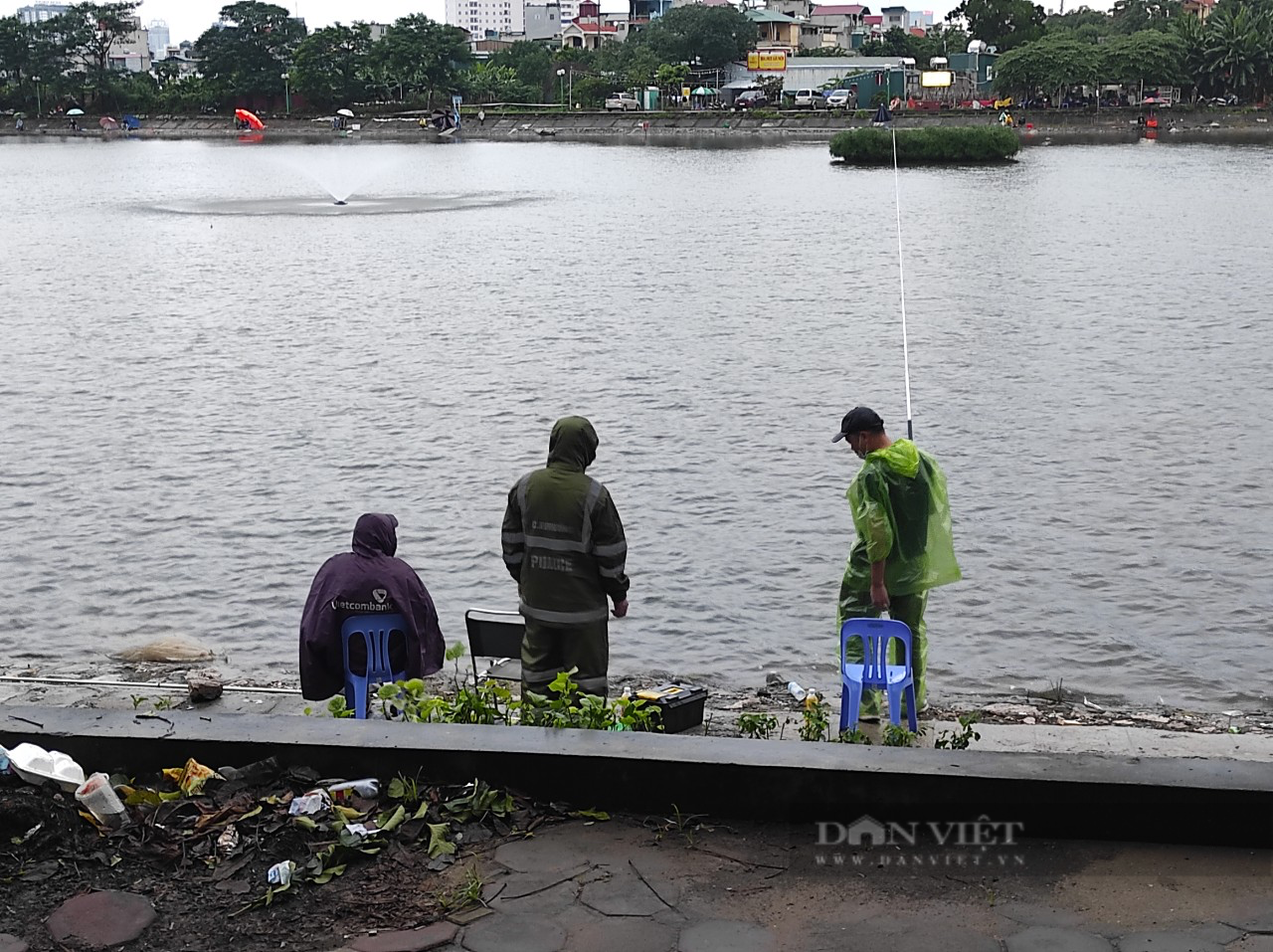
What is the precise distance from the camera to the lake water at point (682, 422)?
11398 mm

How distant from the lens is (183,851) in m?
5.08

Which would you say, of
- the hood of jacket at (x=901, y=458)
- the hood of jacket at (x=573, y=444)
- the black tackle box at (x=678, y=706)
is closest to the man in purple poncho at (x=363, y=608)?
the hood of jacket at (x=573, y=444)

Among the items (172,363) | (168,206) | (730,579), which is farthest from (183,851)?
(168,206)

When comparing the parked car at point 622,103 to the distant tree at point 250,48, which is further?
the distant tree at point 250,48

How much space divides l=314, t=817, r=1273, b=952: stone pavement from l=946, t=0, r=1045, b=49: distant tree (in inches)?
5475

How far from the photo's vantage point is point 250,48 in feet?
466

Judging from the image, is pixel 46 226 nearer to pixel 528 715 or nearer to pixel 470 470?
pixel 470 470

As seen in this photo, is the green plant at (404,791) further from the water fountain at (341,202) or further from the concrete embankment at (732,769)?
the water fountain at (341,202)

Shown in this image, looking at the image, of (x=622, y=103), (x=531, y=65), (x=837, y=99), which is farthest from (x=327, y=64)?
(x=837, y=99)

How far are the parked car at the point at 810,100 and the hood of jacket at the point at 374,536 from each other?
119 m

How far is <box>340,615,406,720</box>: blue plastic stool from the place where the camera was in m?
7.03

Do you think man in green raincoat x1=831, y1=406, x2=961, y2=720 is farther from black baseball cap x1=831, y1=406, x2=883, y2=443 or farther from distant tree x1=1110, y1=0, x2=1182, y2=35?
distant tree x1=1110, y1=0, x2=1182, y2=35

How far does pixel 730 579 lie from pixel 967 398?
8.63 meters

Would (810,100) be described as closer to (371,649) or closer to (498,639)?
(498,639)
